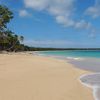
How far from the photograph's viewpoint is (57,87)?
7621 mm

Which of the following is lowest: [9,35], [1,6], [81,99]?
[81,99]

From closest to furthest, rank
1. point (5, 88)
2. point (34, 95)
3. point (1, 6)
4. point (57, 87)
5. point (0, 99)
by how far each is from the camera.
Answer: point (0, 99) < point (34, 95) < point (5, 88) < point (57, 87) < point (1, 6)

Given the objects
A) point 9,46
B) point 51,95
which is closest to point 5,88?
point 51,95

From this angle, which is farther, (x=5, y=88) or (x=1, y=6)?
(x=1, y=6)

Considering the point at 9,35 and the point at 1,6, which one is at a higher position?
the point at 1,6

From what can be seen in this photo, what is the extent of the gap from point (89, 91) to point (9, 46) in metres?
75.1

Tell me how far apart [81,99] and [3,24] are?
5118 centimetres

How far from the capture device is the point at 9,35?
61938 mm

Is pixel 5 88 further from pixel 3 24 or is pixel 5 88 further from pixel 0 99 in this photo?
pixel 3 24

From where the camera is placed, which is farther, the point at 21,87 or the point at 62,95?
the point at 21,87

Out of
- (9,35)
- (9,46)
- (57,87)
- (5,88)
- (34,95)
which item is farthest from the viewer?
(9,46)

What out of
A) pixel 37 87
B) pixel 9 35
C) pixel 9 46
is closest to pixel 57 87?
pixel 37 87

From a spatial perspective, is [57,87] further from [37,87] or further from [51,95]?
[51,95]

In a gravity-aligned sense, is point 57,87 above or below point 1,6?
below
